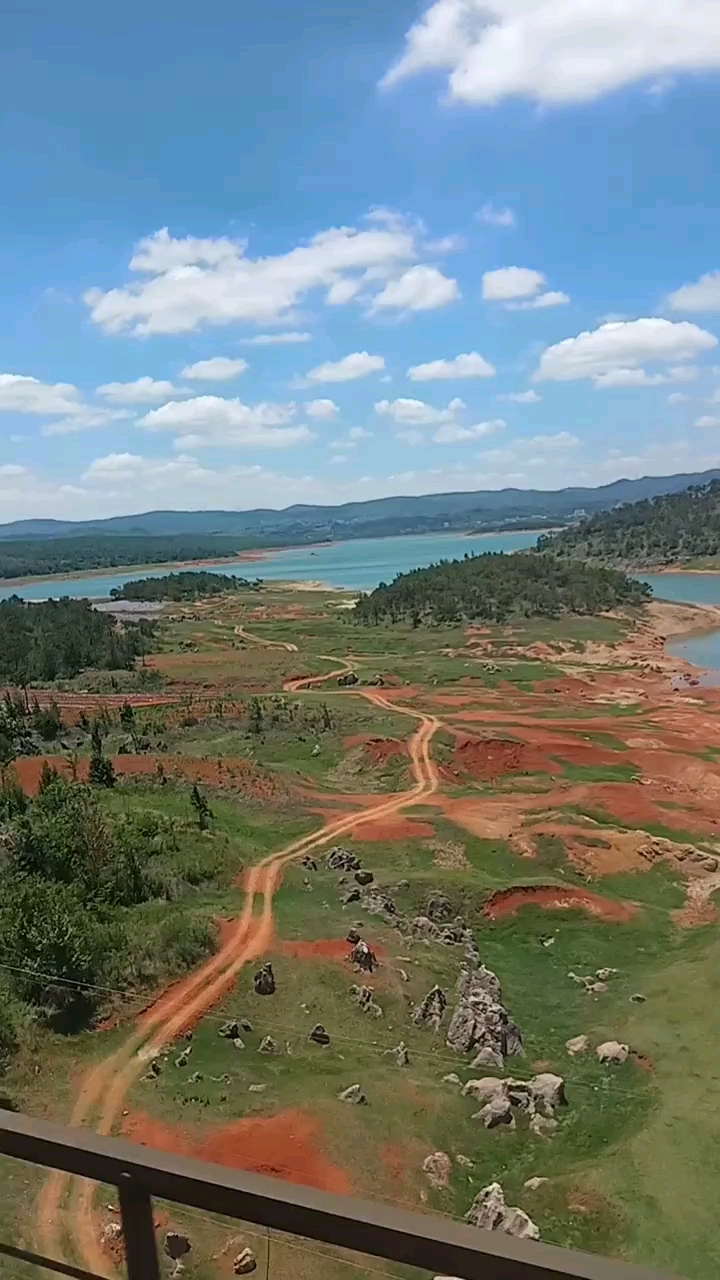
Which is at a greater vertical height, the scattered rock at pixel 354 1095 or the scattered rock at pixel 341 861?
the scattered rock at pixel 354 1095

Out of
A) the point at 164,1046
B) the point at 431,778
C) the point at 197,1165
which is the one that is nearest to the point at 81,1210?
the point at 197,1165

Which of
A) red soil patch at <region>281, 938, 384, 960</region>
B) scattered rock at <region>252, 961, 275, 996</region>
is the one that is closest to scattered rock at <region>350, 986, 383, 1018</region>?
red soil patch at <region>281, 938, 384, 960</region>

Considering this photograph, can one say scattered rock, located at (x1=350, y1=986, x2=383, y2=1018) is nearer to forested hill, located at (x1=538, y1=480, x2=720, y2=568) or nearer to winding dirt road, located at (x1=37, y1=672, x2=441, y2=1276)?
winding dirt road, located at (x1=37, y1=672, x2=441, y2=1276)

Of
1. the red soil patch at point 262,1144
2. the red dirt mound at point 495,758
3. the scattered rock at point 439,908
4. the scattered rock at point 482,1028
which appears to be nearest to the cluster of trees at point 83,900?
the red soil patch at point 262,1144

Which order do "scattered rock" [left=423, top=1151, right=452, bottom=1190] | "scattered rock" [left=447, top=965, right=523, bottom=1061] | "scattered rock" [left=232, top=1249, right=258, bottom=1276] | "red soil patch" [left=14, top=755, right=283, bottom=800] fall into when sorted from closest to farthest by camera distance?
"scattered rock" [left=232, top=1249, right=258, bottom=1276], "scattered rock" [left=423, top=1151, right=452, bottom=1190], "scattered rock" [left=447, top=965, right=523, bottom=1061], "red soil patch" [left=14, top=755, right=283, bottom=800]

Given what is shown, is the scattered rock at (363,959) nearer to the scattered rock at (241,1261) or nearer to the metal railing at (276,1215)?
the scattered rock at (241,1261)
